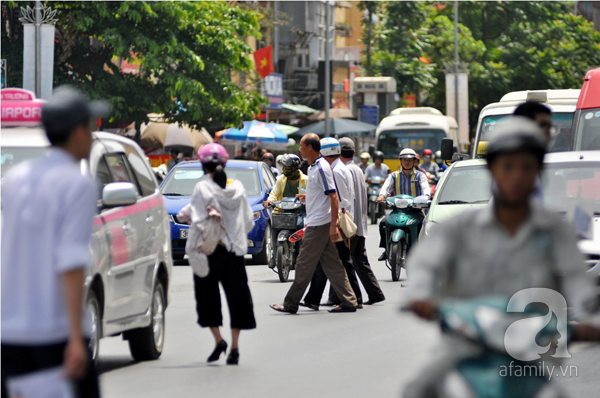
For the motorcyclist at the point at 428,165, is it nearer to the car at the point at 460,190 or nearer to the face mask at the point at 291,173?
the face mask at the point at 291,173

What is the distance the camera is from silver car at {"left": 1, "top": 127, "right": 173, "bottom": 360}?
25.4 feet

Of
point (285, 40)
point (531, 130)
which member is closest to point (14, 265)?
point (531, 130)

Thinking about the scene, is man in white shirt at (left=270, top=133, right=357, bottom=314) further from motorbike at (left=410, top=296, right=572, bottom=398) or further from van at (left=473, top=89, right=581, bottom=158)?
van at (left=473, top=89, right=581, bottom=158)

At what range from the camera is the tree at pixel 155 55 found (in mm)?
27609

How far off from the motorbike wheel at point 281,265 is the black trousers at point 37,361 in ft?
35.1

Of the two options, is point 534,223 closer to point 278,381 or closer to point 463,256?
point 463,256

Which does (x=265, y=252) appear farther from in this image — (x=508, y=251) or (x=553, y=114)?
(x=508, y=251)

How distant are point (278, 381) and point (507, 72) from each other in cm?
5335

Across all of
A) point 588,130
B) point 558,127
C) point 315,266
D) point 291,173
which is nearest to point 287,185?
point 291,173

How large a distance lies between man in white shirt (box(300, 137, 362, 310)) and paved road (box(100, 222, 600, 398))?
241 mm

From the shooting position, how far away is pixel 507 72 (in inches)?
2360

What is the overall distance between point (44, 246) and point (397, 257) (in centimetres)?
1119

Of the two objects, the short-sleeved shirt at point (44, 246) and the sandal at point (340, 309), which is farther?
the sandal at point (340, 309)

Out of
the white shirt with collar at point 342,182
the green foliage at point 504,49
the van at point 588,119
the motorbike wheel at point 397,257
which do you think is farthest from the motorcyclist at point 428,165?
the green foliage at point 504,49
